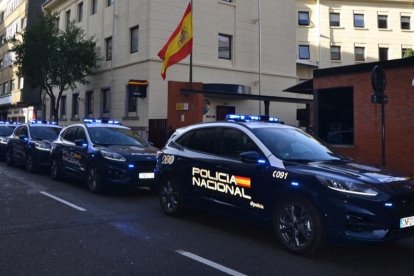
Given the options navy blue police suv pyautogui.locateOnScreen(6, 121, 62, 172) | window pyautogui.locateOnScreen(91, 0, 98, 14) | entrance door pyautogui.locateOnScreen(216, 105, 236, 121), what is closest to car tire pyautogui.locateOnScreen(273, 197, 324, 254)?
navy blue police suv pyautogui.locateOnScreen(6, 121, 62, 172)

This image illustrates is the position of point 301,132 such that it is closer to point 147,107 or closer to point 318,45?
point 147,107

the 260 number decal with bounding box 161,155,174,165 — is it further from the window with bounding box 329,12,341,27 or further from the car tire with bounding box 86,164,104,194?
the window with bounding box 329,12,341,27

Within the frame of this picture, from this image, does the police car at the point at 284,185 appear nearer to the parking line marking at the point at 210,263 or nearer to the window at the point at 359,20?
the parking line marking at the point at 210,263

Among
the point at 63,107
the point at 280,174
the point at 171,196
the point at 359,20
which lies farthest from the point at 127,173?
the point at 359,20

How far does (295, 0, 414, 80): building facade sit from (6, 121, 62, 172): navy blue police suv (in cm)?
2680

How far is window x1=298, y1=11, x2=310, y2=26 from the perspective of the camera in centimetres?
3841

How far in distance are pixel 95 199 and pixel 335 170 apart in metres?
5.74

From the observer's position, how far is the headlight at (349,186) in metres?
5.09

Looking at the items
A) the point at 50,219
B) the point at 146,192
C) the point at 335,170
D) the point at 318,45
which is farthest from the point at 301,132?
the point at 318,45

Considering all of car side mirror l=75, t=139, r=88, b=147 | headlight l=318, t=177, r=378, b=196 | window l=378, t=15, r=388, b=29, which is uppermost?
window l=378, t=15, r=388, b=29

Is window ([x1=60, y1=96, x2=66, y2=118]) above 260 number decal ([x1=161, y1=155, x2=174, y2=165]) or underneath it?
above

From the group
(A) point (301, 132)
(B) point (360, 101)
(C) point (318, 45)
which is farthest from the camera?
(C) point (318, 45)

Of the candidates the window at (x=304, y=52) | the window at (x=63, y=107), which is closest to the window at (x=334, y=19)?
the window at (x=304, y=52)

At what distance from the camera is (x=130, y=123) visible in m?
23.2
